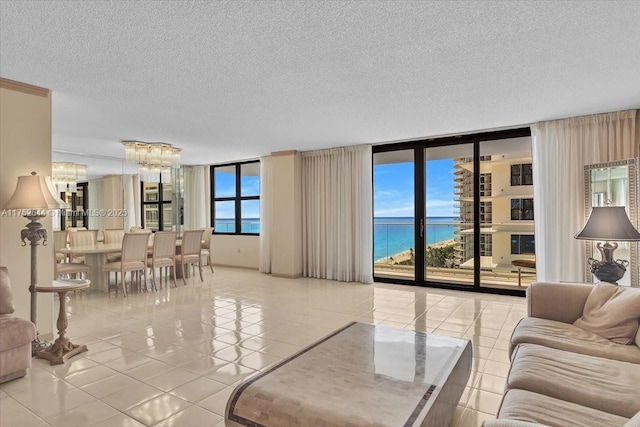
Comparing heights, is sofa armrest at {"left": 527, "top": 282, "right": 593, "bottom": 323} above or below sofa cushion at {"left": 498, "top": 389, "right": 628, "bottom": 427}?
above

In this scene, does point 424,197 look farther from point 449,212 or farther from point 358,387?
point 358,387

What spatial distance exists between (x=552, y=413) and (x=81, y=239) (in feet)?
23.1

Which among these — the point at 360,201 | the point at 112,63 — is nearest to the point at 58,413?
the point at 112,63

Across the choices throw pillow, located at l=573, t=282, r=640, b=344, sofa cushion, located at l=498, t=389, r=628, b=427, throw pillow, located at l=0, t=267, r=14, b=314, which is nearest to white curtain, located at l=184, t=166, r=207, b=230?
throw pillow, located at l=0, t=267, r=14, b=314

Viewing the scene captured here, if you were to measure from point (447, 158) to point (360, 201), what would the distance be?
6.00 ft

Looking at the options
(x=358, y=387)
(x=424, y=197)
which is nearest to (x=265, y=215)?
(x=424, y=197)

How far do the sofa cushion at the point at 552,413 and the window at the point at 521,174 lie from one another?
6.06m

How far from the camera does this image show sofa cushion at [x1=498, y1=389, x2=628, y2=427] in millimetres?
1388

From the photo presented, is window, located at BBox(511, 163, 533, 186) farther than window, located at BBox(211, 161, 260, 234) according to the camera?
No

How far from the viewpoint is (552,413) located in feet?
4.74

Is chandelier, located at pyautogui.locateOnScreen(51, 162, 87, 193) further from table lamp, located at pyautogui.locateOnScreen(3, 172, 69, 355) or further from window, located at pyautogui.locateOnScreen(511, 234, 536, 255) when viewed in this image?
window, located at pyautogui.locateOnScreen(511, 234, 536, 255)

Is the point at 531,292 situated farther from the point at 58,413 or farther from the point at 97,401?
the point at 58,413

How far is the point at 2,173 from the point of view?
10.3 feet

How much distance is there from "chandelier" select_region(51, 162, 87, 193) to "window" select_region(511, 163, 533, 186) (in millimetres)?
8296
